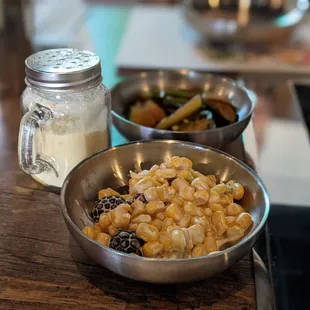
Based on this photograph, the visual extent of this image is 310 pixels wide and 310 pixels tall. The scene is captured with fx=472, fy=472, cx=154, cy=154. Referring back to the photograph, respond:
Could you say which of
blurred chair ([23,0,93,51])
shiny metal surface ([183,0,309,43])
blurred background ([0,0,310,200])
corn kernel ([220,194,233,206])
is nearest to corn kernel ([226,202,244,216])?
corn kernel ([220,194,233,206])

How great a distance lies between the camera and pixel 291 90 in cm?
174

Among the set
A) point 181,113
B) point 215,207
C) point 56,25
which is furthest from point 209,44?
point 215,207

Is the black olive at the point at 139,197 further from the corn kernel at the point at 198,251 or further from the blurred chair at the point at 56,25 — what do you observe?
the blurred chair at the point at 56,25

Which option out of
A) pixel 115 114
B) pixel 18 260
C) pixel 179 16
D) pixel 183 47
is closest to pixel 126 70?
pixel 183 47

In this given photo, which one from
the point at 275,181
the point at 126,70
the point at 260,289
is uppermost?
the point at 260,289

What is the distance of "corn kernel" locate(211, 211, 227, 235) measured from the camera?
0.73 m

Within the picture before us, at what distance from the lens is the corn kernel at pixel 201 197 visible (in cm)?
74

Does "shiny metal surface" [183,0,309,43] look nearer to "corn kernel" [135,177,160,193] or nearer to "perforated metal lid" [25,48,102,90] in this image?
"perforated metal lid" [25,48,102,90]

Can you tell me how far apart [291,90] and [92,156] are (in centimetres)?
111

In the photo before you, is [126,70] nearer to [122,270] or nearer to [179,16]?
[179,16]

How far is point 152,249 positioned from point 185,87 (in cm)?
60

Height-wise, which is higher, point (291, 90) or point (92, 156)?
point (92, 156)

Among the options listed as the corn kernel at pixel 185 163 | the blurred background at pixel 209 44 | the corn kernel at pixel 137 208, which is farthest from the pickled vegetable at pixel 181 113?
the blurred background at pixel 209 44

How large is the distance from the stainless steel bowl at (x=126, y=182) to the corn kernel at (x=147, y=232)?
0.21 feet
